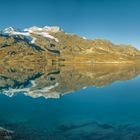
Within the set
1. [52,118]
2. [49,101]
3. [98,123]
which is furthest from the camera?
[49,101]

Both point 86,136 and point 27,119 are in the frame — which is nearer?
point 86,136

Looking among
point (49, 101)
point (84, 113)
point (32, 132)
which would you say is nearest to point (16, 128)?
point (32, 132)

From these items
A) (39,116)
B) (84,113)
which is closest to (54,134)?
(39,116)

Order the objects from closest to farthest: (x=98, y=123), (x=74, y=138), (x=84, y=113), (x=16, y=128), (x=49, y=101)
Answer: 1. (x=74, y=138)
2. (x=16, y=128)
3. (x=98, y=123)
4. (x=84, y=113)
5. (x=49, y=101)

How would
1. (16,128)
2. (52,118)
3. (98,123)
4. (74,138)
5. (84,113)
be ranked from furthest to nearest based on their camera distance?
(84,113), (52,118), (98,123), (16,128), (74,138)

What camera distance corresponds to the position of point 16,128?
41.5 meters

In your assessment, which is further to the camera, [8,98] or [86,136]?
[8,98]

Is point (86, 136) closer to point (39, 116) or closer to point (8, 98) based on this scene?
point (39, 116)

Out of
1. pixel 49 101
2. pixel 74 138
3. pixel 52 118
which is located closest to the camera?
pixel 74 138

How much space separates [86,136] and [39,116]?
14056mm

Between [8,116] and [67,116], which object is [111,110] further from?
[8,116]

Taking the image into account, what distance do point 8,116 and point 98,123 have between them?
14.1 meters

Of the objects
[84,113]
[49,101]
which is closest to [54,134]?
[84,113]

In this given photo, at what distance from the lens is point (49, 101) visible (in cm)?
6700
